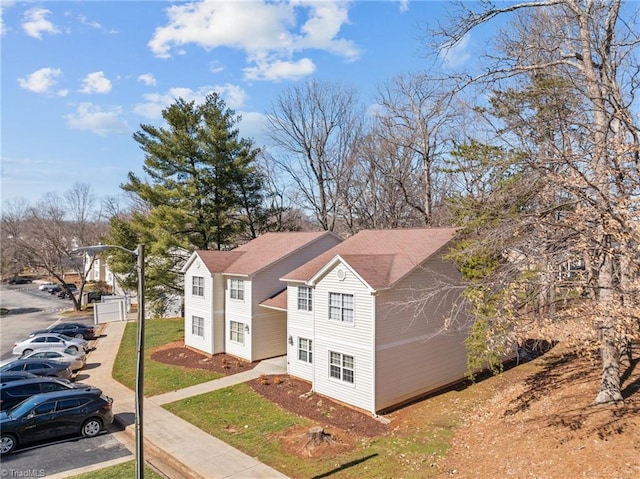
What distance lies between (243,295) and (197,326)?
4500 mm

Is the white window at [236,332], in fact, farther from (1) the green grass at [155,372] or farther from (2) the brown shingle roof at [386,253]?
(2) the brown shingle roof at [386,253]

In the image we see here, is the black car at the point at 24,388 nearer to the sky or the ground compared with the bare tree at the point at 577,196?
nearer to the ground

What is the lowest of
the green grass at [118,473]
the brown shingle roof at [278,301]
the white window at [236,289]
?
the green grass at [118,473]

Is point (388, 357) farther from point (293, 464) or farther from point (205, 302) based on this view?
point (205, 302)

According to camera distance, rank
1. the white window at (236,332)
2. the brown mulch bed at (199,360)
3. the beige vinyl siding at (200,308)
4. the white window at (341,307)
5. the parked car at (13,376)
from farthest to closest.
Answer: the beige vinyl siding at (200,308) < the white window at (236,332) < the brown mulch bed at (199,360) < the parked car at (13,376) < the white window at (341,307)

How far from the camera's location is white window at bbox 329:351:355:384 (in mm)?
16328

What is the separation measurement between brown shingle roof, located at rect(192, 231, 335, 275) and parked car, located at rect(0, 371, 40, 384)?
9.79m

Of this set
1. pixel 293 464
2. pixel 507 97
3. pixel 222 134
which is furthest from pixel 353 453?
pixel 222 134

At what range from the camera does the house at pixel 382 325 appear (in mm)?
15695

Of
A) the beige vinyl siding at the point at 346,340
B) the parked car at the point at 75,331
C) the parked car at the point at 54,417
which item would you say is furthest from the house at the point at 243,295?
the parked car at the point at 75,331

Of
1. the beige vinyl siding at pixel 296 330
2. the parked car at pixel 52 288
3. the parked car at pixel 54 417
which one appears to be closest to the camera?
the parked car at pixel 54 417

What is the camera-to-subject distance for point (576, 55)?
515 inches

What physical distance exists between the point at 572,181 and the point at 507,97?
286 inches

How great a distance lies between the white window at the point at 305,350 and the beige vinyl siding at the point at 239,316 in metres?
3.73
